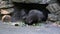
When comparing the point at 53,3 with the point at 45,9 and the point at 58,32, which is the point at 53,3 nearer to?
the point at 45,9

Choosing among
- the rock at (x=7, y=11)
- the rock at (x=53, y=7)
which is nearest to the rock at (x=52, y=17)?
the rock at (x=53, y=7)

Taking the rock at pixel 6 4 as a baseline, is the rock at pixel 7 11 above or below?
below

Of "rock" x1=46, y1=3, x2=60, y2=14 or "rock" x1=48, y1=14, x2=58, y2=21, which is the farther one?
"rock" x1=46, y1=3, x2=60, y2=14

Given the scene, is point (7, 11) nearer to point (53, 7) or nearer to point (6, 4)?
point (6, 4)

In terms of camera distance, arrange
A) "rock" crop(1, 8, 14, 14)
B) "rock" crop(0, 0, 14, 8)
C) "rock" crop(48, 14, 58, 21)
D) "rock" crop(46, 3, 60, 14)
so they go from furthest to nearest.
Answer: "rock" crop(0, 0, 14, 8), "rock" crop(1, 8, 14, 14), "rock" crop(46, 3, 60, 14), "rock" crop(48, 14, 58, 21)

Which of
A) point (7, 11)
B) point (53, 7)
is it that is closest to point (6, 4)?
point (7, 11)

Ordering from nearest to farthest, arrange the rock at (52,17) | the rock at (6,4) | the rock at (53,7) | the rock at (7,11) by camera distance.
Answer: the rock at (52,17)
the rock at (53,7)
the rock at (7,11)
the rock at (6,4)

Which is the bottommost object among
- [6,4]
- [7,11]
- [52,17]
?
[52,17]

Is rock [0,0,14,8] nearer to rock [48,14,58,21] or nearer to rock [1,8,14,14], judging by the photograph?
rock [1,8,14,14]

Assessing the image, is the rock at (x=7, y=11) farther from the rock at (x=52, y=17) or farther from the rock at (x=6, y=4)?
the rock at (x=52, y=17)

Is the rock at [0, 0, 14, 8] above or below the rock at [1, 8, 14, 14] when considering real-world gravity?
above

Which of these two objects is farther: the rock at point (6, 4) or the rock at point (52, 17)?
the rock at point (6, 4)

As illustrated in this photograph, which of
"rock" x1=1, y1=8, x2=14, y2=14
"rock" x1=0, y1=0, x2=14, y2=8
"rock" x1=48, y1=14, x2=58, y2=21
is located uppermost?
"rock" x1=0, y1=0, x2=14, y2=8

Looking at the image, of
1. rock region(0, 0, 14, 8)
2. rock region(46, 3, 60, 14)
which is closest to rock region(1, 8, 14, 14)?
rock region(0, 0, 14, 8)
